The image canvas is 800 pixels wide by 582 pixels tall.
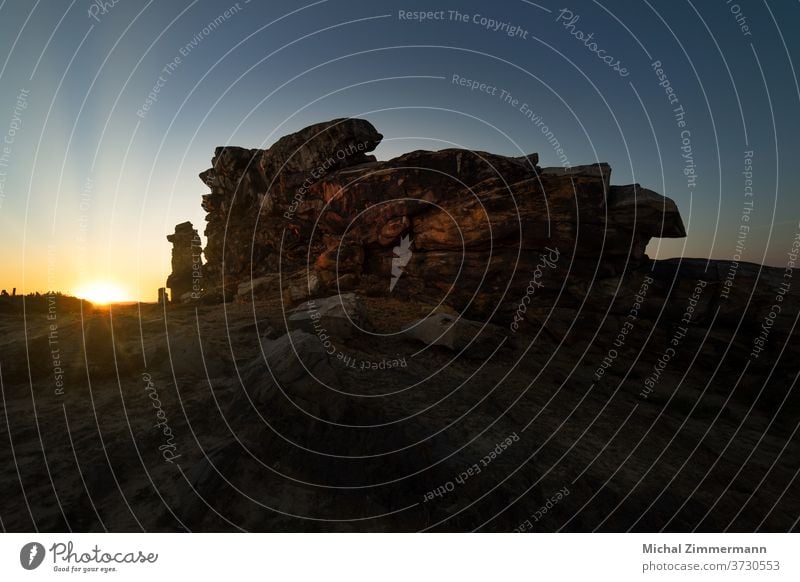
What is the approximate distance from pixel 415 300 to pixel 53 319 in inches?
1105

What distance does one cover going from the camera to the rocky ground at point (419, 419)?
761 centimetres

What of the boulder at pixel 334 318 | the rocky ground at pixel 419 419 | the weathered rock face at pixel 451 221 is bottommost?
the rocky ground at pixel 419 419

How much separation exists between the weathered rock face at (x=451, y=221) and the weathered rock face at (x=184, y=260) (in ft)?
93.8

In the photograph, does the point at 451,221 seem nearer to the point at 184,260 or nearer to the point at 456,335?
the point at 456,335

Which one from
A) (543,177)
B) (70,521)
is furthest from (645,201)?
(70,521)

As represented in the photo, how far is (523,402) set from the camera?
14.4 m

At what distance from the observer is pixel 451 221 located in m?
28.0

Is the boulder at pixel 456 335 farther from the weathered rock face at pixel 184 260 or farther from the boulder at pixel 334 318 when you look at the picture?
the weathered rock face at pixel 184 260

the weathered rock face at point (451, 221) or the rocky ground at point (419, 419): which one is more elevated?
the weathered rock face at point (451, 221)

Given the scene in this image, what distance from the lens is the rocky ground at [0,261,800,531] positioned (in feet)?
25.0

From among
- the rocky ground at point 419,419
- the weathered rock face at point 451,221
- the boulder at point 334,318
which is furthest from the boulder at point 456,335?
the weathered rock face at point 451,221

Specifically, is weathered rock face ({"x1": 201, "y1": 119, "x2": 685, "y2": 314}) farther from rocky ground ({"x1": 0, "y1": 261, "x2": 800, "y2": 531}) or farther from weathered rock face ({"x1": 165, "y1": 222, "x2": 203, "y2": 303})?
weathered rock face ({"x1": 165, "y1": 222, "x2": 203, "y2": 303})

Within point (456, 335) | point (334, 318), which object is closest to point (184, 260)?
point (334, 318)

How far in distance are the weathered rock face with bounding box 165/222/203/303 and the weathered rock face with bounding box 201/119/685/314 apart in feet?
93.8
